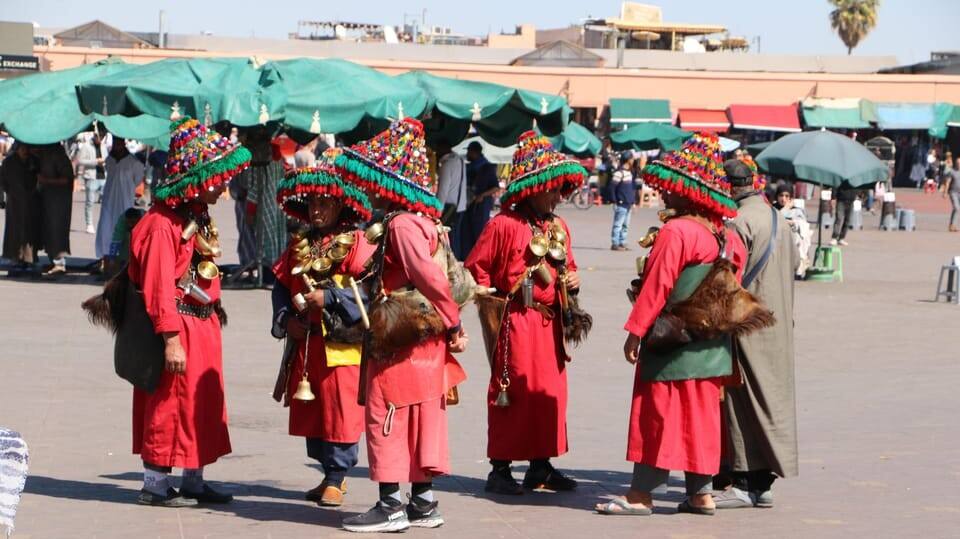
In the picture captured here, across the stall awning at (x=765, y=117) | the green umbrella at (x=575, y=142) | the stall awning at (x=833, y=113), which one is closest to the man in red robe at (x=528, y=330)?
the green umbrella at (x=575, y=142)

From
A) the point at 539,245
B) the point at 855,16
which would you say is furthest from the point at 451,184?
the point at 855,16

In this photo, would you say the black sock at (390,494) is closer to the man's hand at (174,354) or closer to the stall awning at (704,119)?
the man's hand at (174,354)

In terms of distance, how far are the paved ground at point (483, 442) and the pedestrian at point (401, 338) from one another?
0.33 m

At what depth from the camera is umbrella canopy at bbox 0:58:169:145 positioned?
→ 1811 cm

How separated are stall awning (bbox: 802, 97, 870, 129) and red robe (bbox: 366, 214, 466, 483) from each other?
159ft

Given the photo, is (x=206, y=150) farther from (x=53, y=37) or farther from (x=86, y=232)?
(x=53, y=37)

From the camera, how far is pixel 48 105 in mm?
18641

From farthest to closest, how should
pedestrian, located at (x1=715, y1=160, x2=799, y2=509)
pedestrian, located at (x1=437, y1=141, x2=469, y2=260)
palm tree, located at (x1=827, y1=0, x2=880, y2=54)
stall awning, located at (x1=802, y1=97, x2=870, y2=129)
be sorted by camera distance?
palm tree, located at (x1=827, y1=0, x2=880, y2=54) < stall awning, located at (x1=802, y1=97, x2=870, y2=129) < pedestrian, located at (x1=437, y1=141, x2=469, y2=260) < pedestrian, located at (x1=715, y1=160, x2=799, y2=509)

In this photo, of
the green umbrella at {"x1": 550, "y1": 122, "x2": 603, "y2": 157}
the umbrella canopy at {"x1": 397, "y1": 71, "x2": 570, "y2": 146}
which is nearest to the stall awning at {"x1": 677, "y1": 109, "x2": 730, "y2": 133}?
the green umbrella at {"x1": 550, "y1": 122, "x2": 603, "y2": 157}

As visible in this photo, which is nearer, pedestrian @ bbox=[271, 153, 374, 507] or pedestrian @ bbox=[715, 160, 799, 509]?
pedestrian @ bbox=[271, 153, 374, 507]

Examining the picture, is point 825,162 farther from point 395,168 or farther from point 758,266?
point 395,168

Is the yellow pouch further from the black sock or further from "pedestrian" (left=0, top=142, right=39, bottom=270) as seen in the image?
"pedestrian" (left=0, top=142, right=39, bottom=270)

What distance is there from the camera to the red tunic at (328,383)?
24.6 feet

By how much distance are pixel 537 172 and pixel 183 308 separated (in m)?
1.99
